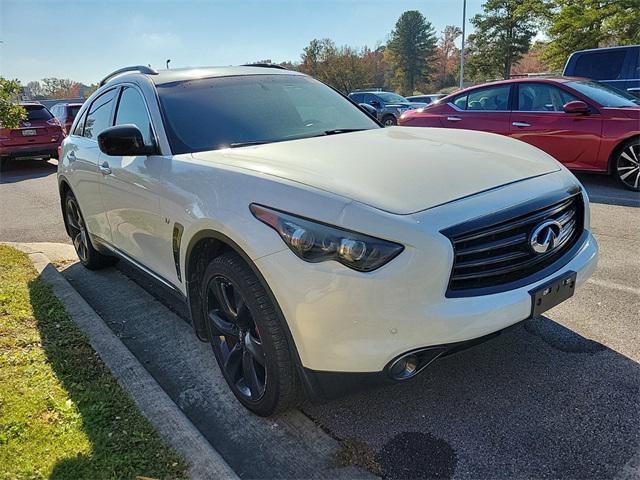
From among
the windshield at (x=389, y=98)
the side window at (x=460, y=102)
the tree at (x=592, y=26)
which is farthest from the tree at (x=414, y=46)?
the side window at (x=460, y=102)

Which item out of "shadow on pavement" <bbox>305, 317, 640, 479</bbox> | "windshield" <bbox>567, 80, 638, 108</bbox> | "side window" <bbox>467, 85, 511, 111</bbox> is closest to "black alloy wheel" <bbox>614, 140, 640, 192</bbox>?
"windshield" <bbox>567, 80, 638, 108</bbox>

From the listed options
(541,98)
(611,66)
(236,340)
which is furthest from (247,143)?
(611,66)

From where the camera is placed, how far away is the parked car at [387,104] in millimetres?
18188

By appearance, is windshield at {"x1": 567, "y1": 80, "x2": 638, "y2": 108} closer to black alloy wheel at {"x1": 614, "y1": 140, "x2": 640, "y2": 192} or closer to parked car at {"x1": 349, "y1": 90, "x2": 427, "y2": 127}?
black alloy wheel at {"x1": 614, "y1": 140, "x2": 640, "y2": 192}

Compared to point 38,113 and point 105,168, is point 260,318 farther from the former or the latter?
point 38,113

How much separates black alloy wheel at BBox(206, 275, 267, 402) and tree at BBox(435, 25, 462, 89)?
73200 mm

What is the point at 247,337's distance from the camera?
2.50 meters

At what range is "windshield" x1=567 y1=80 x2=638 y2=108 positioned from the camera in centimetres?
668

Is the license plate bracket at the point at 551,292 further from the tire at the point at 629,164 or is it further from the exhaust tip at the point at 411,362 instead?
the tire at the point at 629,164

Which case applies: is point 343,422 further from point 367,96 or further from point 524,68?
point 524,68

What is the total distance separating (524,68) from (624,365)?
204ft

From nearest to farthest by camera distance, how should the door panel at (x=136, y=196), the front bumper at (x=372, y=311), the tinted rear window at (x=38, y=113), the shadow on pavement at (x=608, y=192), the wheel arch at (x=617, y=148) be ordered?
the front bumper at (x=372, y=311), the door panel at (x=136, y=196), the shadow on pavement at (x=608, y=192), the wheel arch at (x=617, y=148), the tinted rear window at (x=38, y=113)

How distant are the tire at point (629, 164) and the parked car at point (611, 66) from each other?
3704mm

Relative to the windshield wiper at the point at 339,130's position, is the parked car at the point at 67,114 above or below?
below
